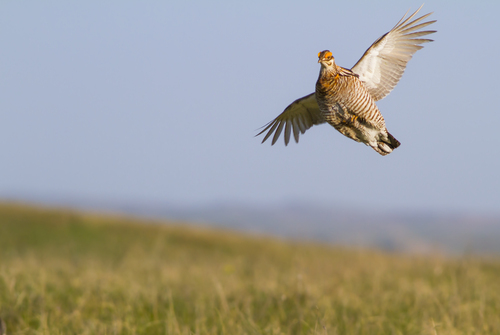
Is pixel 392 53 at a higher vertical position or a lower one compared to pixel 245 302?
higher

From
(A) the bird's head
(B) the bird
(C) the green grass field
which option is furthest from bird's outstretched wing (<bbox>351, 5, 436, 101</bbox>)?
(C) the green grass field

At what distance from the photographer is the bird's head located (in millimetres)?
1250

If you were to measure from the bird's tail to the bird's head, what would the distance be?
228mm

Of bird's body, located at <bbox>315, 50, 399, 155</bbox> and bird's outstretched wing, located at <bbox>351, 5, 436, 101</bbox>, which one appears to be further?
bird's outstretched wing, located at <bbox>351, 5, 436, 101</bbox>

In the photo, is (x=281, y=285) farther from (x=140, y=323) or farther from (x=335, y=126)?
(x=335, y=126)

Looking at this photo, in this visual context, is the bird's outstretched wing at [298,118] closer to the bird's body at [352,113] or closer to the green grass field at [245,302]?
the bird's body at [352,113]

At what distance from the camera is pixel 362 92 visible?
1.22 metres

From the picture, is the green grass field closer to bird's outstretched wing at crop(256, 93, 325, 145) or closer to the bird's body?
bird's outstretched wing at crop(256, 93, 325, 145)

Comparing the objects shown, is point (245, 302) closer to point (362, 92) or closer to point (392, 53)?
point (392, 53)

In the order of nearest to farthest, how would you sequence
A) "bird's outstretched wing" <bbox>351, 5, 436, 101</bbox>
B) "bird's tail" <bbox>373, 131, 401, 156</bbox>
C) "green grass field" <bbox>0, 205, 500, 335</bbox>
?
1. "bird's tail" <bbox>373, 131, 401, 156</bbox>
2. "bird's outstretched wing" <bbox>351, 5, 436, 101</bbox>
3. "green grass field" <bbox>0, 205, 500, 335</bbox>

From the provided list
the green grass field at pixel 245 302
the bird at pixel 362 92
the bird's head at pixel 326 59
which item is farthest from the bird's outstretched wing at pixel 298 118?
the green grass field at pixel 245 302

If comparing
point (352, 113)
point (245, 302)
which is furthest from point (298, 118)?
point (245, 302)

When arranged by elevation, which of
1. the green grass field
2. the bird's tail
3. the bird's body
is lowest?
the green grass field

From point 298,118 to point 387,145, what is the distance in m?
0.62
